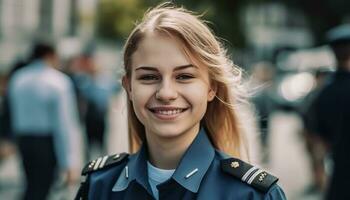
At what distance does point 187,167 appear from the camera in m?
2.26

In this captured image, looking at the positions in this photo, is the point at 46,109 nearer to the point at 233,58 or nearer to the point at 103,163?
the point at 233,58

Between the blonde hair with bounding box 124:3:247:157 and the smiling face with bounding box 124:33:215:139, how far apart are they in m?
0.03

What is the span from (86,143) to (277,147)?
5.40 metres

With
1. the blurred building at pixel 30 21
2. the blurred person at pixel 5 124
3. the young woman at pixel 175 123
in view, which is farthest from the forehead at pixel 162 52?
the blurred building at pixel 30 21

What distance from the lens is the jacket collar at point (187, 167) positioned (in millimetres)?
2238

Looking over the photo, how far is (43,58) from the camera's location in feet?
21.9

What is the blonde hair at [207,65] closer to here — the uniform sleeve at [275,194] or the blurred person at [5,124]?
the uniform sleeve at [275,194]

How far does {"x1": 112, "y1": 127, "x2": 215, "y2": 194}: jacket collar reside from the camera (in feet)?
7.34

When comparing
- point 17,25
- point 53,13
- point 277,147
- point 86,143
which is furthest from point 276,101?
point 53,13

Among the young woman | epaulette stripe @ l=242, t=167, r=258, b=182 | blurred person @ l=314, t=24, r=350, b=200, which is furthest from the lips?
blurred person @ l=314, t=24, r=350, b=200

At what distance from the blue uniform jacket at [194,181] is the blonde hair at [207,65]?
0.36 ft

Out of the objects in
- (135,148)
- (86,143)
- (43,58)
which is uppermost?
(135,148)

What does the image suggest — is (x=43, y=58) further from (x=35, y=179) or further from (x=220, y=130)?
(x=220, y=130)

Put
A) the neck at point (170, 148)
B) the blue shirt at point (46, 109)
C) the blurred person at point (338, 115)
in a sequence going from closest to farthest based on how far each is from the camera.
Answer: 1. the neck at point (170, 148)
2. the blurred person at point (338, 115)
3. the blue shirt at point (46, 109)
